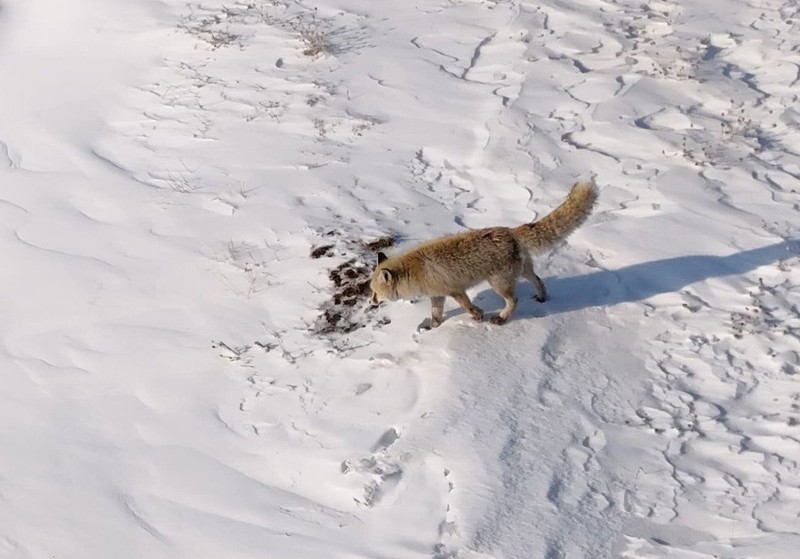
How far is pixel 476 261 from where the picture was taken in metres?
6.62

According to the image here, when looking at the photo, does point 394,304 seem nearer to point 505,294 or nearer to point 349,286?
point 349,286

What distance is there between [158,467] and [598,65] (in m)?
7.19

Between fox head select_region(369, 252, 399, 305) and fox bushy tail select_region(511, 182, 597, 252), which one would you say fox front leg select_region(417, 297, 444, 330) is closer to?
fox head select_region(369, 252, 399, 305)

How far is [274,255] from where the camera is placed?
314 inches

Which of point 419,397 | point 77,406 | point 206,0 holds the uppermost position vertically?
point 206,0

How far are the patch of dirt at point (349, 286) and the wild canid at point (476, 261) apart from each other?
1.16 ft

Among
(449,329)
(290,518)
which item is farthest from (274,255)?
(290,518)

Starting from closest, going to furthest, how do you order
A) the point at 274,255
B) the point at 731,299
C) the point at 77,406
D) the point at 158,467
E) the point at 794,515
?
1. the point at 794,515
2. the point at 158,467
3. the point at 77,406
4. the point at 731,299
5. the point at 274,255

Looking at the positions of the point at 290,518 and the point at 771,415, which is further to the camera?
the point at 771,415

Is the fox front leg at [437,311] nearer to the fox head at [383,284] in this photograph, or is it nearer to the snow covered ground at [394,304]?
the snow covered ground at [394,304]

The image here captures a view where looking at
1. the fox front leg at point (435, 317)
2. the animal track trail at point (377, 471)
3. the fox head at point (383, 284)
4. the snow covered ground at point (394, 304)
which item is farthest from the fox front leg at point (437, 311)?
the animal track trail at point (377, 471)

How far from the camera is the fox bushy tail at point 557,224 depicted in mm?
6785

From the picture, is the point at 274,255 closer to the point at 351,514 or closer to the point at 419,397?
the point at 419,397

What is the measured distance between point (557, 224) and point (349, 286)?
185 centimetres
